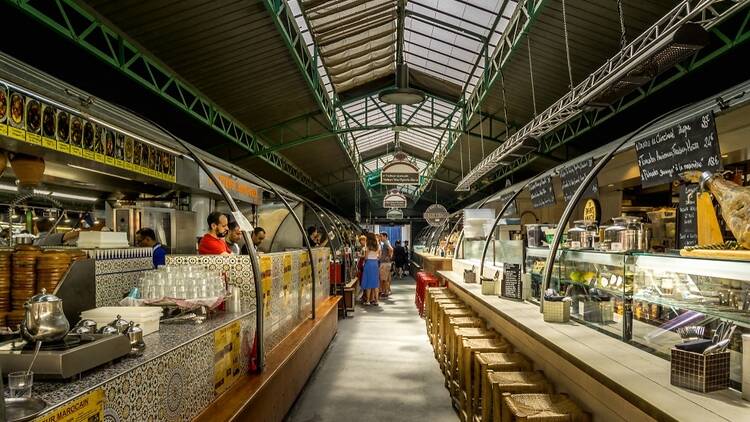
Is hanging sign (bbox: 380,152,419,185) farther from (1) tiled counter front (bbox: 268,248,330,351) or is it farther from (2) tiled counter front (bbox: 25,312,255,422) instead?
(2) tiled counter front (bbox: 25,312,255,422)

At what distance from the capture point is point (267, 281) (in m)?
4.11

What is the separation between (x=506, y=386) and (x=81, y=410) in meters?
2.17

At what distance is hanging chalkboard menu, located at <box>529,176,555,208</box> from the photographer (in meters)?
6.78

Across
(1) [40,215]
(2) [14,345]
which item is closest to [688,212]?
(2) [14,345]

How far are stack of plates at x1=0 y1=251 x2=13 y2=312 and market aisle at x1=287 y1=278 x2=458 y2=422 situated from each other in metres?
2.51

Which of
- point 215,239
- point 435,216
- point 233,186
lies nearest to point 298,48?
point 233,186

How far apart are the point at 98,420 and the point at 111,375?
6.7 inches

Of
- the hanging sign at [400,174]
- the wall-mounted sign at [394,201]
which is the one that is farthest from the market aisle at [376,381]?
the wall-mounted sign at [394,201]

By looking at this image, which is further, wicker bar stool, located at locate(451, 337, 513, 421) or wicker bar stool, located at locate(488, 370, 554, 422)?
wicker bar stool, located at locate(451, 337, 513, 421)

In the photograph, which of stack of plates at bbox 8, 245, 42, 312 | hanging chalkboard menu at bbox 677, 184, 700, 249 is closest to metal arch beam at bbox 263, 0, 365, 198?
stack of plates at bbox 8, 245, 42, 312

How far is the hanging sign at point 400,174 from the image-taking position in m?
10.9

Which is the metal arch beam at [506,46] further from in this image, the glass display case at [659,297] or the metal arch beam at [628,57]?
the glass display case at [659,297]

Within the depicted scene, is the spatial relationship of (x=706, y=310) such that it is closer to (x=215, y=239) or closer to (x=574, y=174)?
(x=574, y=174)

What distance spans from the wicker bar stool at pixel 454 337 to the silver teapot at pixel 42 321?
3.20 m
